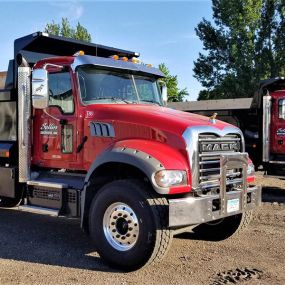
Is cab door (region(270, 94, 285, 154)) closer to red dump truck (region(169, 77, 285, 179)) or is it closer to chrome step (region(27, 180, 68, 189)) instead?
red dump truck (region(169, 77, 285, 179))

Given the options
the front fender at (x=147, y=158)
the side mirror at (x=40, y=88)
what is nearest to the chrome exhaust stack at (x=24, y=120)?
the side mirror at (x=40, y=88)

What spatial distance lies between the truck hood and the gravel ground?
1588 mm

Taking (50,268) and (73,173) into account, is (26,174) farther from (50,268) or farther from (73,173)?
(50,268)

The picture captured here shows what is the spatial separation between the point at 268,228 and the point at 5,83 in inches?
191

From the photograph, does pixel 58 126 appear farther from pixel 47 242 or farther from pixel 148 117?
pixel 47 242

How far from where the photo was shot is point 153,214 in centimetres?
494

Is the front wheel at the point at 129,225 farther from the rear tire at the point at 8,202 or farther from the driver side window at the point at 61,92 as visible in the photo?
the rear tire at the point at 8,202

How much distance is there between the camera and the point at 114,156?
5.29 meters

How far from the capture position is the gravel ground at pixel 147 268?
4.94 m

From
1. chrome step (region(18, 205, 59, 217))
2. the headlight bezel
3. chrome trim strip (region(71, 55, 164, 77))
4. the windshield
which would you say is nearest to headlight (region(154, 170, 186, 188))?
the headlight bezel

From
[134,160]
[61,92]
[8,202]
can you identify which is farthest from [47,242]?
[134,160]

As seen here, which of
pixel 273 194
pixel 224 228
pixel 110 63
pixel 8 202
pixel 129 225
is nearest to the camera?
pixel 129 225

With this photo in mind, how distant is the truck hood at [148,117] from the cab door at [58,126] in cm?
41

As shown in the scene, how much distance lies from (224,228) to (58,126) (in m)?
2.72
